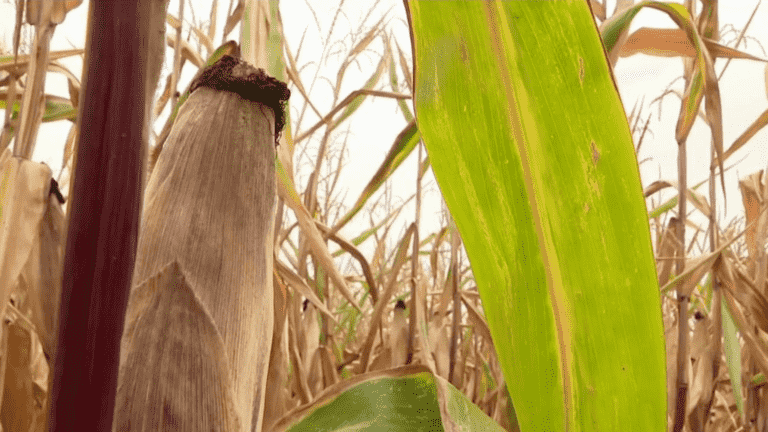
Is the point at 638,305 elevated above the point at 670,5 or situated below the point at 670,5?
below

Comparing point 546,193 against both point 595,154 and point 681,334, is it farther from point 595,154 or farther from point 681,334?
point 681,334

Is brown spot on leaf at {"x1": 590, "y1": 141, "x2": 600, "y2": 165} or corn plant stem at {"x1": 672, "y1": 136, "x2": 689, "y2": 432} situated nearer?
brown spot on leaf at {"x1": 590, "y1": 141, "x2": 600, "y2": 165}

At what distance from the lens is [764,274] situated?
3.14 feet

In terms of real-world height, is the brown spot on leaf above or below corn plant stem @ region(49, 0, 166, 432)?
above

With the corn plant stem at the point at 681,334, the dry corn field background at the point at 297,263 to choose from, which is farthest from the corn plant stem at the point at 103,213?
the corn plant stem at the point at 681,334

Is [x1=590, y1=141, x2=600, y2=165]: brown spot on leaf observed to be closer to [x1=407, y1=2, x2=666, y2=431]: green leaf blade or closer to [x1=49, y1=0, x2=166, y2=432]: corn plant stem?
[x1=407, y1=2, x2=666, y2=431]: green leaf blade

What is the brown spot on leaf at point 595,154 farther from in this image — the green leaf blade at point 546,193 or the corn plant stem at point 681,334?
the corn plant stem at point 681,334

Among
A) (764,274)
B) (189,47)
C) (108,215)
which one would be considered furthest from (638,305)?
(764,274)

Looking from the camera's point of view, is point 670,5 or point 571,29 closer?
point 571,29

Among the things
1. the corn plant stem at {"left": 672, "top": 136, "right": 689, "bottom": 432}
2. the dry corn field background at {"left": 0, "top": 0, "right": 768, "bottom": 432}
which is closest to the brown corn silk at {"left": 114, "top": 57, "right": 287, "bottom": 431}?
the dry corn field background at {"left": 0, "top": 0, "right": 768, "bottom": 432}

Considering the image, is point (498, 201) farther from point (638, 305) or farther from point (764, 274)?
point (764, 274)

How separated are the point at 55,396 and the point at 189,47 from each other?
0.72m

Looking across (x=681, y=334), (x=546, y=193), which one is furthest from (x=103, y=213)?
(x=681, y=334)

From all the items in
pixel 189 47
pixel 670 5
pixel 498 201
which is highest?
pixel 189 47
